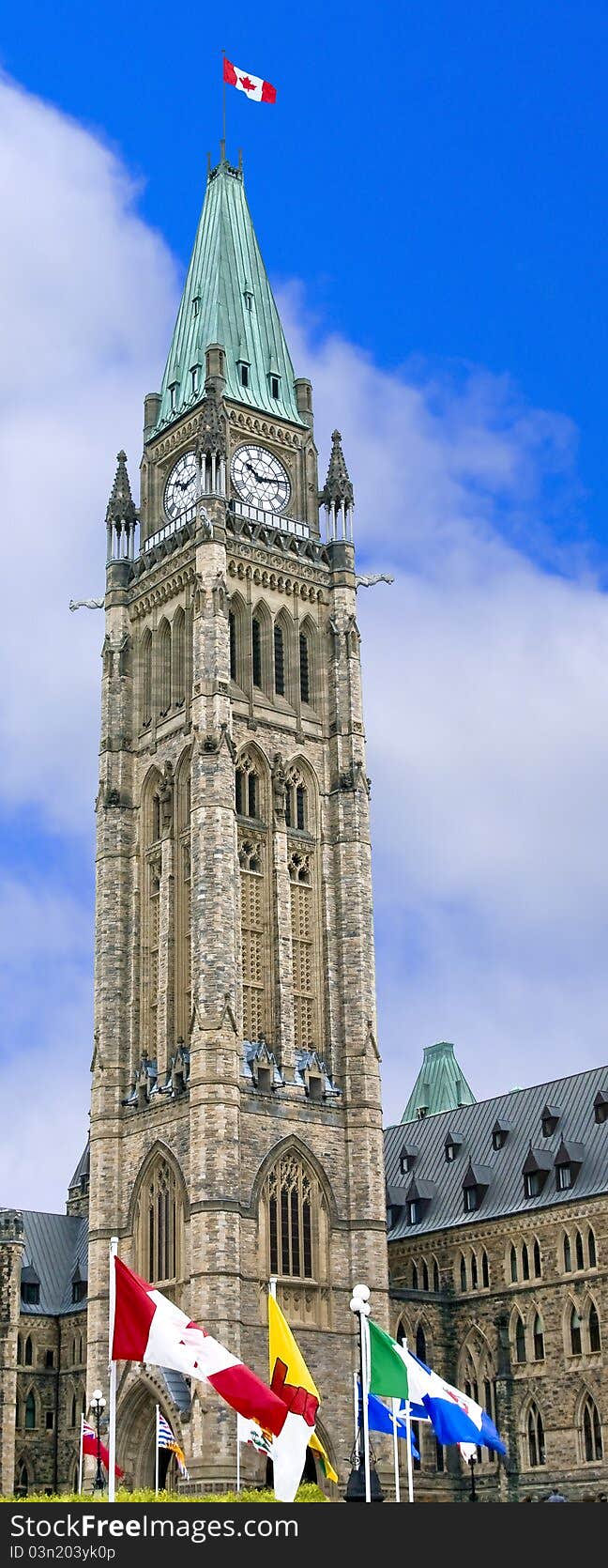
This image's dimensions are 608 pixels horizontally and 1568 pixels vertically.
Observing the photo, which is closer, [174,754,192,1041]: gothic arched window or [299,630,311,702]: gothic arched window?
[174,754,192,1041]: gothic arched window

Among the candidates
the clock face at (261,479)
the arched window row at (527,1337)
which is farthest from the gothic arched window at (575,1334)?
the clock face at (261,479)

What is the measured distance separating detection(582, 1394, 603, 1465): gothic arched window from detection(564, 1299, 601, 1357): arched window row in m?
1.83

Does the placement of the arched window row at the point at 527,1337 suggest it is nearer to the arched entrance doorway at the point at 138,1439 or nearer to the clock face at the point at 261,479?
the arched entrance doorway at the point at 138,1439

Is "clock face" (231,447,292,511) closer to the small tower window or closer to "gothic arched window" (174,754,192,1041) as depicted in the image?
the small tower window

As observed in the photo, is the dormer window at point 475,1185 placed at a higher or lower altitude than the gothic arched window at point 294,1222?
higher

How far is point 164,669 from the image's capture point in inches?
3329

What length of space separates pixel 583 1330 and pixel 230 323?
48357 mm

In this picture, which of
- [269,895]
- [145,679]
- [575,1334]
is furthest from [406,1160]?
[145,679]

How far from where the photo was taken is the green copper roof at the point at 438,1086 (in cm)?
11069

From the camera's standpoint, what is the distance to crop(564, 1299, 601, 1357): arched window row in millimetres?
74312

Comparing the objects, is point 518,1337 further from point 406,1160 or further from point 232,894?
point 232,894

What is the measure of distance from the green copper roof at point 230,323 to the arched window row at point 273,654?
1094 cm

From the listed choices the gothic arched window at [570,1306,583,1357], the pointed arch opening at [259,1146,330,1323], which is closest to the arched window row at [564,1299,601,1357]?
the gothic arched window at [570,1306,583,1357]
